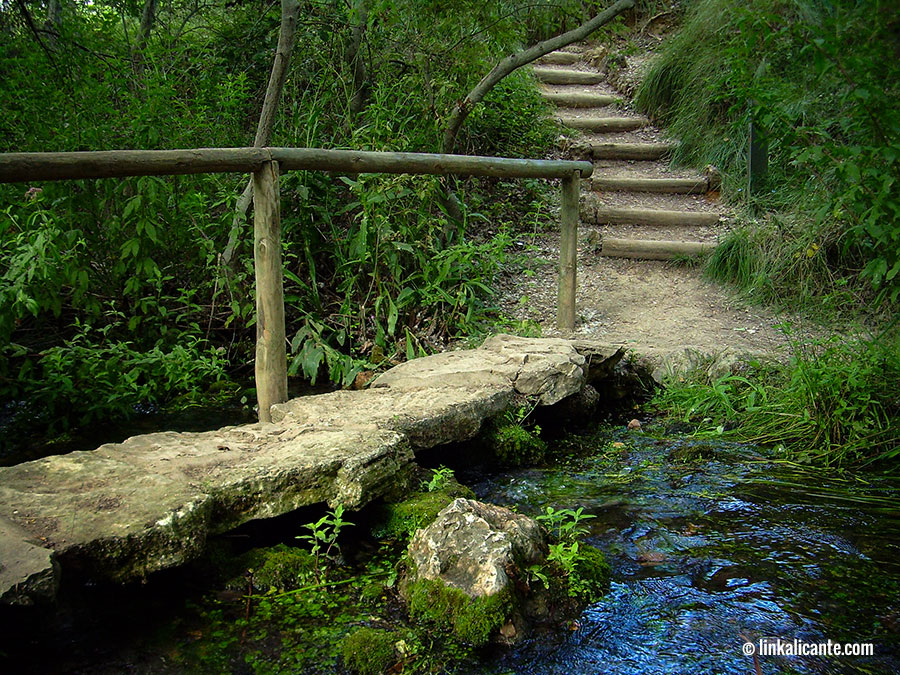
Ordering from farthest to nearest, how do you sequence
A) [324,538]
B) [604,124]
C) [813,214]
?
1. [604,124]
2. [813,214]
3. [324,538]

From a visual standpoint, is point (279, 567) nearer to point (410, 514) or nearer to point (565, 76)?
point (410, 514)

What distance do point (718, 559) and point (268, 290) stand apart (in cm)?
247

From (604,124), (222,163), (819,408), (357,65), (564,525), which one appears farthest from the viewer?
(604,124)

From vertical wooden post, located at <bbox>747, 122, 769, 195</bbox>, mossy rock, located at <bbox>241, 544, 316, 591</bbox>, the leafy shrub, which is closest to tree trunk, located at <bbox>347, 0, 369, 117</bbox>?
the leafy shrub

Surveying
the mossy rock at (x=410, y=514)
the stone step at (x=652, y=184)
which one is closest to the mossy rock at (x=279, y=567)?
the mossy rock at (x=410, y=514)

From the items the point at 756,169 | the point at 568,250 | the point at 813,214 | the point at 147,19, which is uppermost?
the point at 147,19

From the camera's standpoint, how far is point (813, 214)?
212 inches

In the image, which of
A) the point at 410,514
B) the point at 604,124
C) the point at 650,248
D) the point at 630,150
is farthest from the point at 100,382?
the point at 604,124

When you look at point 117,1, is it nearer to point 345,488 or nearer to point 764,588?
point 345,488

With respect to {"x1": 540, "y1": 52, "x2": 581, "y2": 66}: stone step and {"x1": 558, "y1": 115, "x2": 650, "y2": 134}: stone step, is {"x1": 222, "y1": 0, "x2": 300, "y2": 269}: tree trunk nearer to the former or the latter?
{"x1": 558, "y1": 115, "x2": 650, "y2": 134}: stone step

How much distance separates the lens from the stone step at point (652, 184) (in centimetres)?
841

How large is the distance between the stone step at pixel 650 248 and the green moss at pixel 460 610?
546 cm

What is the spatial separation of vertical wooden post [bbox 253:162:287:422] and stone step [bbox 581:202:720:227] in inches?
193

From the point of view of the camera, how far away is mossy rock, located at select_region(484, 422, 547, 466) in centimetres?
388
